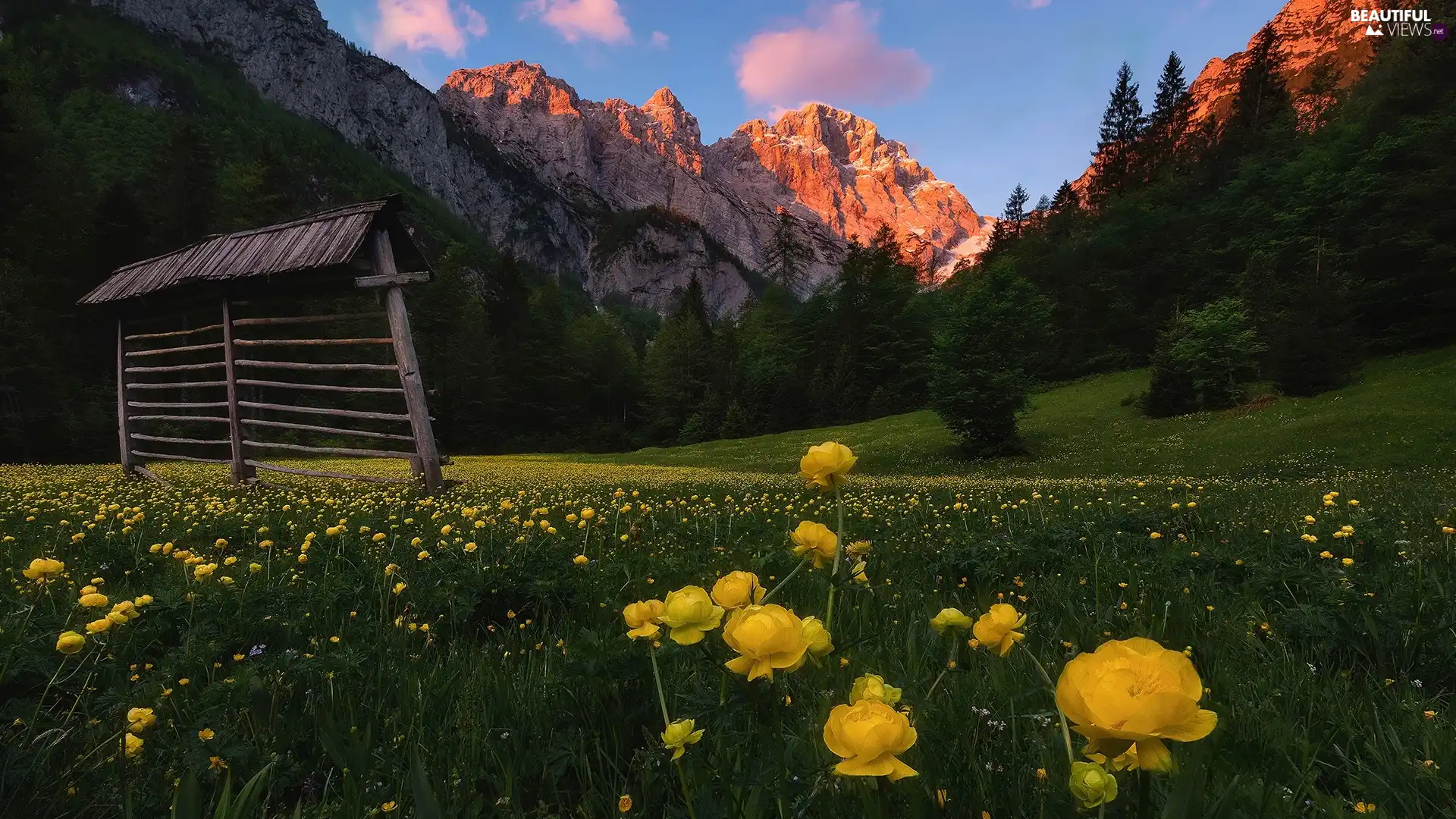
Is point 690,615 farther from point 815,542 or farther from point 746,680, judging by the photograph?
point 815,542

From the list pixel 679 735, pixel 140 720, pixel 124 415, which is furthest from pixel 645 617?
pixel 124 415

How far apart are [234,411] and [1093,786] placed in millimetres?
13546

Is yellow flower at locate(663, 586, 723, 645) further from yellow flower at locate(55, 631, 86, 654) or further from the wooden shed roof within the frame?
the wooden shed roof

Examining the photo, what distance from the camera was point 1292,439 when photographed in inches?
790

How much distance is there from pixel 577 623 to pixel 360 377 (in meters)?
53.3

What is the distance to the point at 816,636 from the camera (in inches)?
43.5

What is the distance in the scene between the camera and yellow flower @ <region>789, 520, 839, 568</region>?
5.06 ft

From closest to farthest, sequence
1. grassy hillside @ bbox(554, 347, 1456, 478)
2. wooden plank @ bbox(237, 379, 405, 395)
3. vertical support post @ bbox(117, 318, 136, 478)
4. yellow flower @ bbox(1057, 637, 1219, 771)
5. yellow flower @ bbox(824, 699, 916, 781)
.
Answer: yellow flower @ bbox(1057, 637, 1219, 771), yellow flower @ bbox(824, 699, 916, 781), wooden plank @ bbox(237, 379, 405, 395), vertical support post @ bbox(117, 318, 136, 478), grassy hillside @ bbox(554, 347, 1456, 478)

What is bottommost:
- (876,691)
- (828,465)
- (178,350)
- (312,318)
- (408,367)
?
(876,691)

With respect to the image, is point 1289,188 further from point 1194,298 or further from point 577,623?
point 577,623

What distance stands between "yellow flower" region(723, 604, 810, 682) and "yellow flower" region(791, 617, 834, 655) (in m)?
0.01

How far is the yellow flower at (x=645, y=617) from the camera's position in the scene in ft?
4.18

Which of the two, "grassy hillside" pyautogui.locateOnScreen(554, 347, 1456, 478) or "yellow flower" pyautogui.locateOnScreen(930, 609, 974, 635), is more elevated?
"yellow flower" pyautogui.locateOnScreen(930, 609, 974, 635)

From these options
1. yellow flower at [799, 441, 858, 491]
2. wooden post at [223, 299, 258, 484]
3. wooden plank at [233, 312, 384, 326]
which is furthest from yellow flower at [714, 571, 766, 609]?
wooden post at [223, 299, 258, 484]
